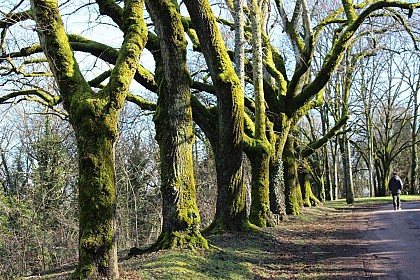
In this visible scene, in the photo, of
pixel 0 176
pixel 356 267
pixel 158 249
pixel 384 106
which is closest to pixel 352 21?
pixel 356 267

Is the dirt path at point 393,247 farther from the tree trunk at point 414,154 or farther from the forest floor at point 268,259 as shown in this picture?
the tree trunk at point 414,154

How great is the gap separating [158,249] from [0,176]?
19.4 metres

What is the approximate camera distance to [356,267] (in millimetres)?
9266

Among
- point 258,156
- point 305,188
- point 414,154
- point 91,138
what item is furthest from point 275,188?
point 414,154

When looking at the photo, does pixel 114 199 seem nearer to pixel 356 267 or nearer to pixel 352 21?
pixel 356 267

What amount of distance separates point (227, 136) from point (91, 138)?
5782 mm

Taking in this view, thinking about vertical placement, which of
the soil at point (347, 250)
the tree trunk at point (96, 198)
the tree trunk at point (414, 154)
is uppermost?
the tree trunk at point (414, 154)

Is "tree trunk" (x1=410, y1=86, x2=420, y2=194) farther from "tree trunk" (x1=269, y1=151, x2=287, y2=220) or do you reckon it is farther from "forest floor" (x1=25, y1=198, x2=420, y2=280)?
"forest floor" (x1=25, y1=198, x2=420, y2=280)

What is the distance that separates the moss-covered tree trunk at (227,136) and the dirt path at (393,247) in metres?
3.54

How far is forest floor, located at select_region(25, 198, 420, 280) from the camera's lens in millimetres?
7965

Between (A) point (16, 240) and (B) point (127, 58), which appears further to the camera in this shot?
(A) point (16, 240)

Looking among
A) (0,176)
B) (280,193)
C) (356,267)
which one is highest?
(0,176)

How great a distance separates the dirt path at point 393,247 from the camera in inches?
337

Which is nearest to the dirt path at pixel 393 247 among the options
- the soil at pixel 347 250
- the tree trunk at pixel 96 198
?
the soil at pixel 347 250
